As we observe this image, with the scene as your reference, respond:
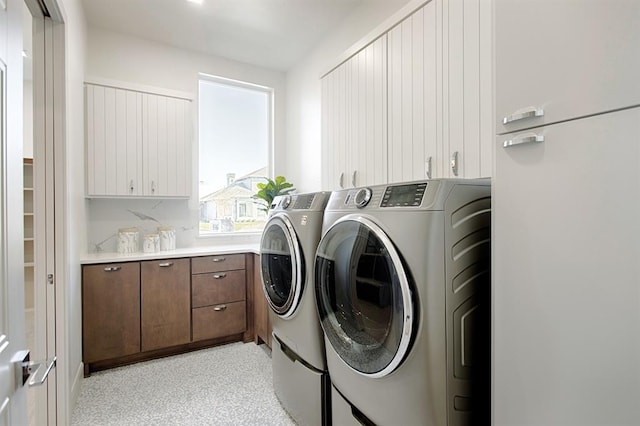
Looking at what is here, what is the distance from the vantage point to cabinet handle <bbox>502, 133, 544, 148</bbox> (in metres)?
0.85

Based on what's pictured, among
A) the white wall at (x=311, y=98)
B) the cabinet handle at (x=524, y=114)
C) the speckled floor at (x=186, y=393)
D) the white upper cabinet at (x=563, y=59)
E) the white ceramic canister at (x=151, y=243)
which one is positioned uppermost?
the white wall at (x=311, y=98)

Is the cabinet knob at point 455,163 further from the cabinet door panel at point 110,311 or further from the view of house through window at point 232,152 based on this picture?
the view of house through window at point 232,152

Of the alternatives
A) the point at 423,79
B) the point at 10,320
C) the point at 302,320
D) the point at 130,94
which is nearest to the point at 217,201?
the point at 130,94

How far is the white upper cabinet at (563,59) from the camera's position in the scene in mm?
699

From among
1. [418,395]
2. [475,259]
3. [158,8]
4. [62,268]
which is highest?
[158,8]

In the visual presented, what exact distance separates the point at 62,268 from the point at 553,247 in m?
2.26

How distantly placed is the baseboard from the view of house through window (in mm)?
1546

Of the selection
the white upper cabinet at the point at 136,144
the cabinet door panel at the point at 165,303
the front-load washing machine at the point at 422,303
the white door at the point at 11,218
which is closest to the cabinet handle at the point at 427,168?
the front-load washing machine at the point at 422,303

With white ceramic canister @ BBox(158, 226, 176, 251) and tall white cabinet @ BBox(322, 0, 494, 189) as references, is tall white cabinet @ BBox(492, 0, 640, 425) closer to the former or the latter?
tall white cabinet @ BBox(322, 0, 494, 189)

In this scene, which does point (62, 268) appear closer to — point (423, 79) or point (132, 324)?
point (132, 324)

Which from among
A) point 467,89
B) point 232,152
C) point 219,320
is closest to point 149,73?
point 232,152

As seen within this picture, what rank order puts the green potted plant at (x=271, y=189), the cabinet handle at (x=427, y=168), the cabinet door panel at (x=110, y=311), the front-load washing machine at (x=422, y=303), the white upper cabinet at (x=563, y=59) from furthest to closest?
the green potted plant at (x=271, y=189) → the cabinet door panel at (x=110, y=311) → the cabinet handle at (x=427, y=168) → the front-load washing machine at (x=422, y=303) → the white upper cabinet at (x=563, y=59)

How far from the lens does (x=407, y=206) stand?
112cm

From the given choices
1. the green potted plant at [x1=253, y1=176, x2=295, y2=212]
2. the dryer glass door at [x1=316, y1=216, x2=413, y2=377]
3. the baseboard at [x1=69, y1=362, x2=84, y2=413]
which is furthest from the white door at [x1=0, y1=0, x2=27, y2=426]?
the green potted plant at [x1=253, y1=176, x2=295, y2=212]
